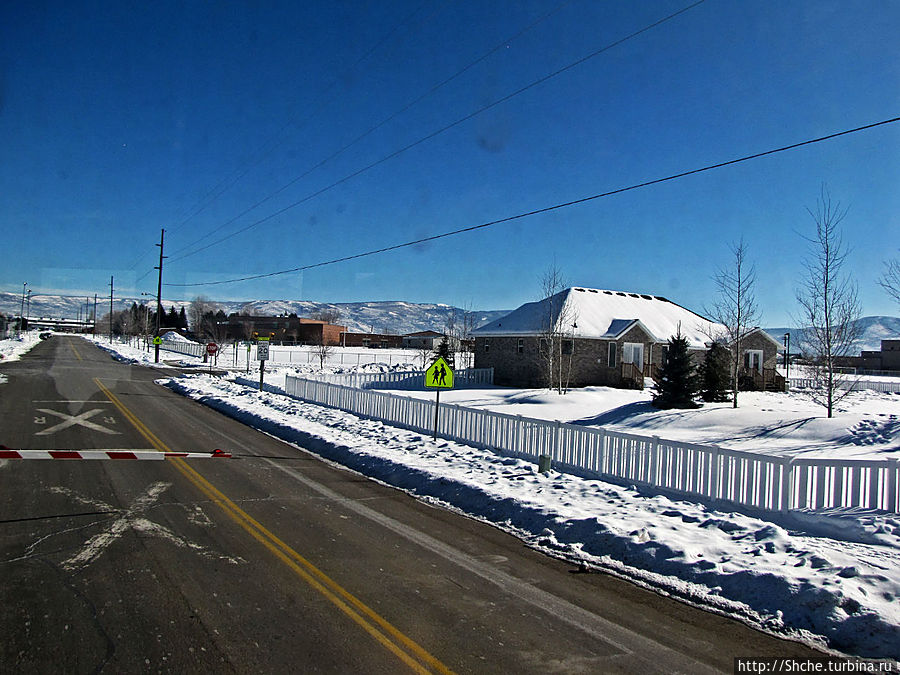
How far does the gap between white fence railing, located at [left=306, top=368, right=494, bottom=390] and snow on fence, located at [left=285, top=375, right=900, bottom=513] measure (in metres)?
17.8

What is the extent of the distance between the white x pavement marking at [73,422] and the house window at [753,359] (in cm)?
3694

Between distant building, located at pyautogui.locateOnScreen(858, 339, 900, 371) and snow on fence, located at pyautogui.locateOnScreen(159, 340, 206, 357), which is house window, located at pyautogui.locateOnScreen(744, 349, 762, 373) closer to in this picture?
snow on fence, located at pyautogui.locateOnScreen(159, 340, 206, 357)

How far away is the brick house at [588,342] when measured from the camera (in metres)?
34.6

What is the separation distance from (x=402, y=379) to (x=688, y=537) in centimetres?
2944

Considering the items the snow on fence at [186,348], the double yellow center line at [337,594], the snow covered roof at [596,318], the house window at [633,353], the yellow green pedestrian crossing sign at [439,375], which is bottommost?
the double yellow center line at [337,594]

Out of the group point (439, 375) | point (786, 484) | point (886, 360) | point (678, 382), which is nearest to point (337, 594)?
point (786, 484)

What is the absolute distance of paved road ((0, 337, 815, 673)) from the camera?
449cm

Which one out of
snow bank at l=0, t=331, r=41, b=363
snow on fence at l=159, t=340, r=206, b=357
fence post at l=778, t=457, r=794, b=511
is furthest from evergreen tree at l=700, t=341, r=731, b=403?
snow on fence at l=159, t=340, r=206, b=357

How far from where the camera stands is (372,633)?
484 cm

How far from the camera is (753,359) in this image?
3922cm

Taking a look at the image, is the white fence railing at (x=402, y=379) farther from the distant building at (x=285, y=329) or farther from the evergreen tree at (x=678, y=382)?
the distant building at (x=285, y=329)

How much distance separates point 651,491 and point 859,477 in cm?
306

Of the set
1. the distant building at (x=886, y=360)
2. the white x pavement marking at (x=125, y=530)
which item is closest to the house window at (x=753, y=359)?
the white x pavement marking at (x=125, y=530)

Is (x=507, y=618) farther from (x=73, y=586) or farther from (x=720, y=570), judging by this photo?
(x=73, y=586)
